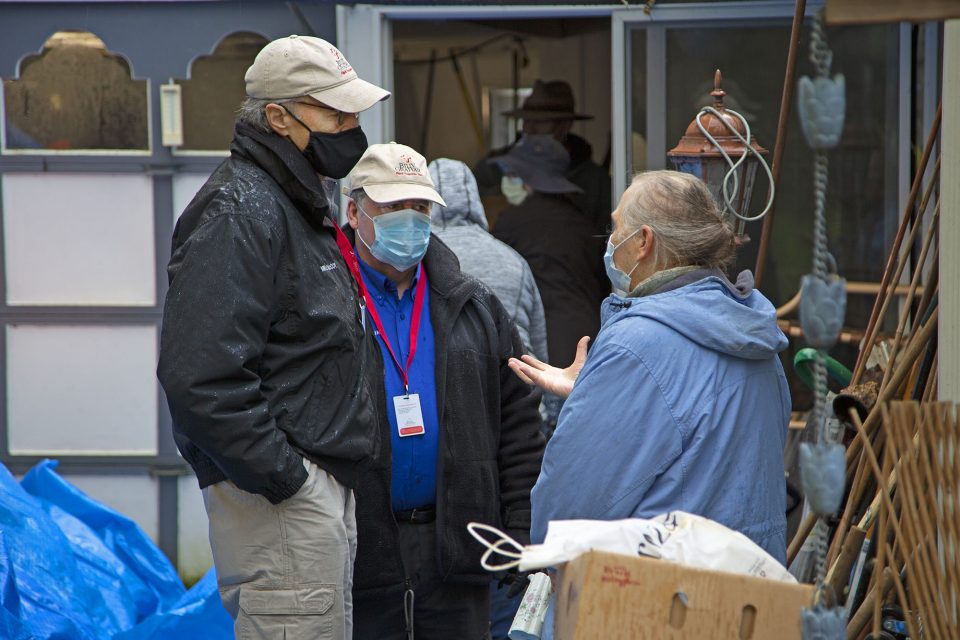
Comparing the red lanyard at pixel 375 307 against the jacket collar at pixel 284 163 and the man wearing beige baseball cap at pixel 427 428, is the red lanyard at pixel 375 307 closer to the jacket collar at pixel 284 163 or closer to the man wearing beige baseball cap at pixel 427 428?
the man wearing beige baseball cap at pixel 427 428

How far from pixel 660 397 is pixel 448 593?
3.84 feet

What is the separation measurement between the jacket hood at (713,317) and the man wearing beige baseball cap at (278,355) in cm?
71

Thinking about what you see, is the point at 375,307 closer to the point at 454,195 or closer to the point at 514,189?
the point at 454,195

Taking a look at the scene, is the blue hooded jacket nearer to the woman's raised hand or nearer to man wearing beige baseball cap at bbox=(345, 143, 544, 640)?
the woman's raised hand

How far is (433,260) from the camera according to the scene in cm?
340

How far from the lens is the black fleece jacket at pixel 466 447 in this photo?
3146 millimetres

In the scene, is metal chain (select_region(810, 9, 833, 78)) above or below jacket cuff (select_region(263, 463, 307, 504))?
above

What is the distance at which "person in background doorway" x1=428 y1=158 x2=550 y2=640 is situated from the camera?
438cm

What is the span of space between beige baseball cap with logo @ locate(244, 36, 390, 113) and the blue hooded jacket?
2.88 ft

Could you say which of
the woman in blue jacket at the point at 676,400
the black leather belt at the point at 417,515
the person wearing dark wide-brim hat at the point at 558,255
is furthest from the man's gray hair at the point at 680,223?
the person wearing dark wide-brim hat at the point at 558,255

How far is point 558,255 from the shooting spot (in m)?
5.30

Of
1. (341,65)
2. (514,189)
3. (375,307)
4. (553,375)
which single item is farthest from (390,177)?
(514,189)

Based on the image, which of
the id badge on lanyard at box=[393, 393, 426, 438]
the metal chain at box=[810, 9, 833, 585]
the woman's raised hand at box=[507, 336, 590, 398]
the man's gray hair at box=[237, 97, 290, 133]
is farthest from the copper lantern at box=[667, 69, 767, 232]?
the metal chain at box=[810, 9, 833, 585]

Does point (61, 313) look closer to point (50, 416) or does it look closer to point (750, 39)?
point (50, 416)
